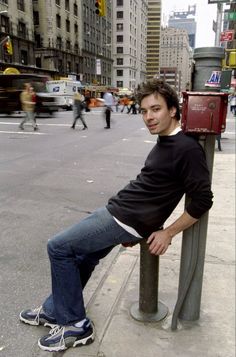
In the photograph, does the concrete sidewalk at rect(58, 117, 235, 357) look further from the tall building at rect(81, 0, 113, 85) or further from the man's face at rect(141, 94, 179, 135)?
the tall building at rect(81, 0, 113, 85)

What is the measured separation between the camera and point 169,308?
285 centimetres

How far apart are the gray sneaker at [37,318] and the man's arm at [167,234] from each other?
3.22ft

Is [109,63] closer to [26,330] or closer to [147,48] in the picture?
[147,48]

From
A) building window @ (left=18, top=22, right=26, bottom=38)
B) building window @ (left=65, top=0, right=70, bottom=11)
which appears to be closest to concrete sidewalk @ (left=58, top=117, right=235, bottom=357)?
building window @ (left=18, top=22, right=26, bottom=38)

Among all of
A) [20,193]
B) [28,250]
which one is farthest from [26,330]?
[20,193]

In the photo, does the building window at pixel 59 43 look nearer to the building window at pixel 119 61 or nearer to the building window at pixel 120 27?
the building window at pixel 119 61

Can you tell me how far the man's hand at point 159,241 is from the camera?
2258 mm

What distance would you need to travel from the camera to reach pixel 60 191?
634 centimetres

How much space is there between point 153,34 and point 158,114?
15640cm

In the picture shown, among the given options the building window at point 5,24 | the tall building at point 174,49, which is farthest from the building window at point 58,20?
the tall building at point 174,49

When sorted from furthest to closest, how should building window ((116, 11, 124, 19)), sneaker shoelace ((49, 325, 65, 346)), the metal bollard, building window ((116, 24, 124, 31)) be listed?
building window ((116, 24, 124, 31)) → building window ((116, 11, 124, 19)) → the metal bollard → sneaker shoelace ((49, 325, 65, 346))

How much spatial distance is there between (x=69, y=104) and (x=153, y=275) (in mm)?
32126

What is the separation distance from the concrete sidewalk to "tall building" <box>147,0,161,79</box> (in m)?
147

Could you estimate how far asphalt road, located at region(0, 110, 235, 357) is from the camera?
3.06 meters
